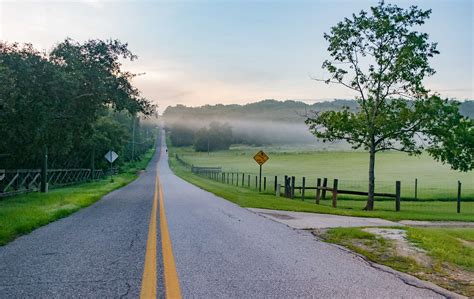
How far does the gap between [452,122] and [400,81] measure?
120 inches

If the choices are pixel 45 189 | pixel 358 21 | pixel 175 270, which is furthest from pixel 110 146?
pixel 175 270

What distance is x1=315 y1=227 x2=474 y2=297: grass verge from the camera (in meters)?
6.54

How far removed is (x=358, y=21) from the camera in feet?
76.0

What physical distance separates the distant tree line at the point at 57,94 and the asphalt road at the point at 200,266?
9394 mm

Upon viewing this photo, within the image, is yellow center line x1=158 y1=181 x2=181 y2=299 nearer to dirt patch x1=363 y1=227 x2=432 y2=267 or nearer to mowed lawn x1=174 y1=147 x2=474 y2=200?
dirt patch x1=363 y1=227 x2=432 y2=267

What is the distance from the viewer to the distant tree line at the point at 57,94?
18.7m

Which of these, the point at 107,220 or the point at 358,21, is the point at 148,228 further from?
the point at 358,21

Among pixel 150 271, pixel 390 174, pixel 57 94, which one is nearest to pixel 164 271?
pixel 150 271

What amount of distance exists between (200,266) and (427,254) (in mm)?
3958

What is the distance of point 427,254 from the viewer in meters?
7.95

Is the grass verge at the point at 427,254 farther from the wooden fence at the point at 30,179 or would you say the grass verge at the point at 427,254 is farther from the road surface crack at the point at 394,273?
the wooden fence at the point at 30,179

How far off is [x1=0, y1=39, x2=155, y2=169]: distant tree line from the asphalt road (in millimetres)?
9394

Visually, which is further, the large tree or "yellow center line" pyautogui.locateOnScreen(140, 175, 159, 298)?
the large tree

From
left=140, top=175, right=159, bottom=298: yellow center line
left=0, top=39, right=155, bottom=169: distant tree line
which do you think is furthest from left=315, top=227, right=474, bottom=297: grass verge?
left=0, top=39, right=155, bottom=169: distant tree line
